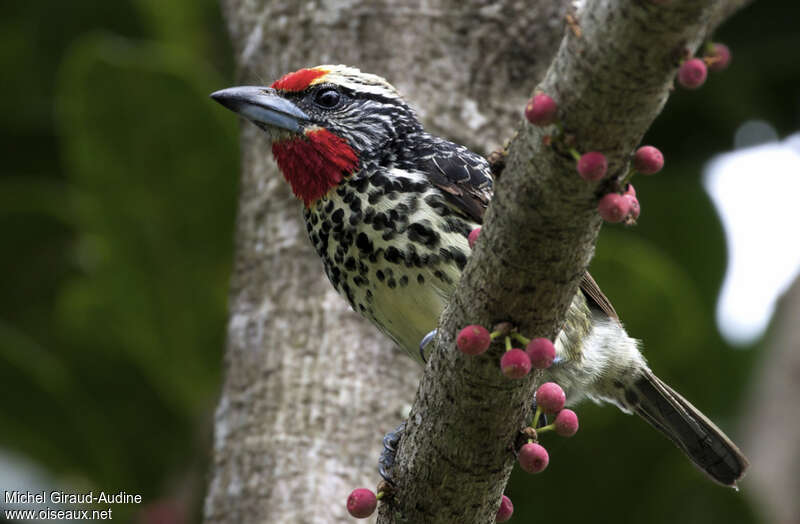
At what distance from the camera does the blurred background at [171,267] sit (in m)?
3.99

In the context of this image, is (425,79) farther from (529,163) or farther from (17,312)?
(17,312)

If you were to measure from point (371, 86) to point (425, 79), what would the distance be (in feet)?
2.01

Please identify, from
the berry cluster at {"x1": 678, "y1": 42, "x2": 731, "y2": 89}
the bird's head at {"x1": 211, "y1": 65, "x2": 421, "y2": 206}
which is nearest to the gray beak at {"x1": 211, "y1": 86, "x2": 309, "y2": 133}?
the bird's head at {"x1": 211, "y1": 65, "x2": 421, "y2": 206}

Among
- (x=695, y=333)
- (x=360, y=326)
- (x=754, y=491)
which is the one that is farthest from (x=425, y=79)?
(x=754, y=491)

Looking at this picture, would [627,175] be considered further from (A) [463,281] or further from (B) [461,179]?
(B) [461,179]

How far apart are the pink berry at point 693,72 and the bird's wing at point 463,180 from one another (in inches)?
42.6

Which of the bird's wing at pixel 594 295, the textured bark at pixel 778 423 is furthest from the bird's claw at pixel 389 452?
the textured bark at pixel 778 423

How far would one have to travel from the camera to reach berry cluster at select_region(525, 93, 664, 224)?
1.55m

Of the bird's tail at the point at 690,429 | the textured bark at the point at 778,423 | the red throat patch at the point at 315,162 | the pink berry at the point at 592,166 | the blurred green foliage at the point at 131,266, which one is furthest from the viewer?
the textured bark at the point at 778,423

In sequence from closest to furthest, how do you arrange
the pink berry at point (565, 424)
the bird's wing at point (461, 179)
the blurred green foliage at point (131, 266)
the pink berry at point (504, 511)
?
the pink berry at point (565, 424) < the pink berry at point (504, 511) < the bird's wing at point (461, 179) < the blurred green foliage at point (131, 266)

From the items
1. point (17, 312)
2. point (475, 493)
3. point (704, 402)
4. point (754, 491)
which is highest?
point (475, 493)

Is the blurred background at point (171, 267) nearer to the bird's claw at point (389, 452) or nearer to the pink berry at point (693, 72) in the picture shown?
the bird's claw at point (389, 452)

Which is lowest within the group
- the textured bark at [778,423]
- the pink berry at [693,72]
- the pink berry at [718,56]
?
the textured bark at [778,423]

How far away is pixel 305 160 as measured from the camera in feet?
9.59
